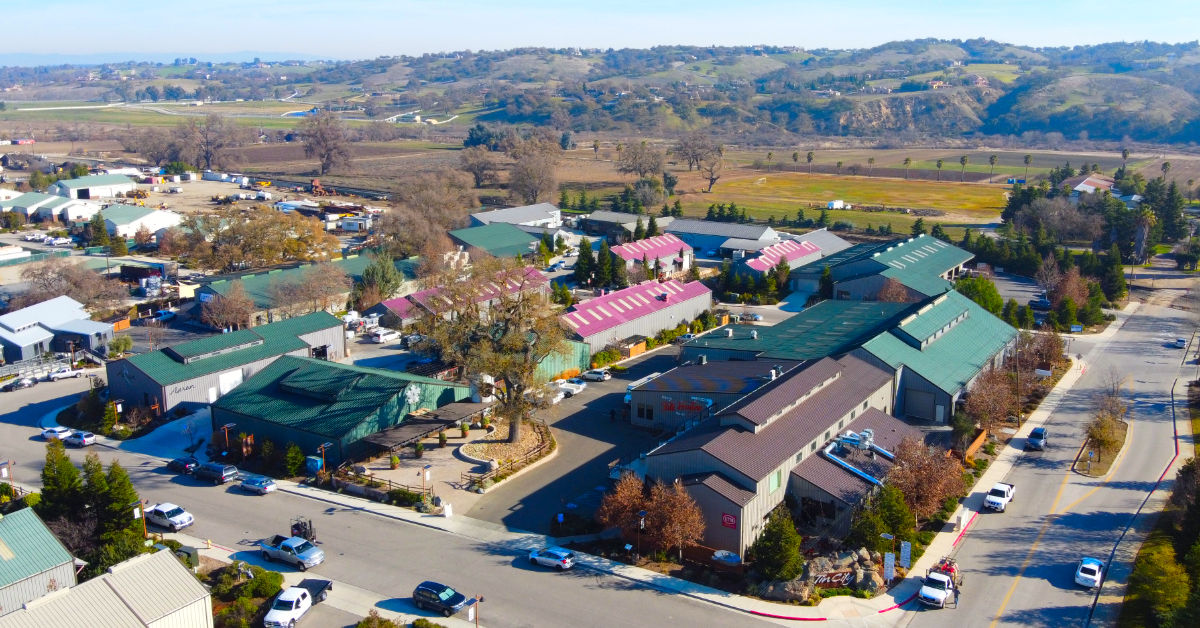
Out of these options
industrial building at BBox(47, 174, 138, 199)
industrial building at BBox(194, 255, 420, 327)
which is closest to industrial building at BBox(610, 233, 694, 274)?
industrial building at BBox(194, 255, 420, 327)

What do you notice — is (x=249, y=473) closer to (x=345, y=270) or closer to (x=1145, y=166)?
(x=345, y=270)

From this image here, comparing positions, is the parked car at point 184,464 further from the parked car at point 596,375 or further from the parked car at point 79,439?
the parked car at point 596,375

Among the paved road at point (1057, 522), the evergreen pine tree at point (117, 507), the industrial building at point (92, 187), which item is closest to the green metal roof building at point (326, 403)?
the evergreen pine tree at point (117, 507)

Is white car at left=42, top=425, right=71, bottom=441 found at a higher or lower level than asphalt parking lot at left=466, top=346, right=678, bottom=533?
lower

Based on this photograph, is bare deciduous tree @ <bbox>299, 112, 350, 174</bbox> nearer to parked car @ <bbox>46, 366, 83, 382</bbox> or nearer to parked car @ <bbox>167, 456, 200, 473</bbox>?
parked car @ <bbox>46, 366, 83, 382</bbox>

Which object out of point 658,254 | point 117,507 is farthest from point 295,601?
point 658,254

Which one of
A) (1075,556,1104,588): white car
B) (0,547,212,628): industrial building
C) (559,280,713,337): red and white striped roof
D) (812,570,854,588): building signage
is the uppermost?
(559,280,713,337): red and white striped roof

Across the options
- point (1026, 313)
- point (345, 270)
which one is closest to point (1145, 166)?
point (1026, 313)

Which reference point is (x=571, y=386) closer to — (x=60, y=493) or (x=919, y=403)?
(x=919, y=403)
